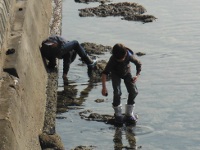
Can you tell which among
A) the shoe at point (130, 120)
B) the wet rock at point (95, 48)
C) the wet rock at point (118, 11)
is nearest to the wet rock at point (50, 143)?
the shoe at point (130, 120)

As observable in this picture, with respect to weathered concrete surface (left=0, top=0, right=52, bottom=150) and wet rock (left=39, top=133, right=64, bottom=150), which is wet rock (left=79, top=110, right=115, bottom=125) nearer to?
weathered concrete surface (left=0, top=0, right=52, bottom=150)

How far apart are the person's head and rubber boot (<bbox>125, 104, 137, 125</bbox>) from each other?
3.28 feet

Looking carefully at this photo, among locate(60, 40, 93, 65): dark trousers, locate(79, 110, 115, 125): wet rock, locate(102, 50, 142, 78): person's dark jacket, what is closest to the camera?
locate(102, 50, 142, 78): person's dark jacket

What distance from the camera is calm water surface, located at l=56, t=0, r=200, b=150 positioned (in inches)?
452

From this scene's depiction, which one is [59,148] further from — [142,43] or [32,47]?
[142,43]

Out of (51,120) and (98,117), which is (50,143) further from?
(98,117)

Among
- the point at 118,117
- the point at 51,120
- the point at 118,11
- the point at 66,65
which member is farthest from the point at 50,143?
the point at 118,11

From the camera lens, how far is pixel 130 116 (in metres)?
12.1

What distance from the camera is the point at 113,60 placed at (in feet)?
39.1

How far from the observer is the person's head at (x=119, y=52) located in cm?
1146

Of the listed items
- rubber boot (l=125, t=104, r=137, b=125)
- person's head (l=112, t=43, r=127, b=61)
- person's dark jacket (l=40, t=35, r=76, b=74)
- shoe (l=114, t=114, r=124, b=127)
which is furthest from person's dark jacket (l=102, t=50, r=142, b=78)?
person's dark jacket (l=40, t=35, r=76, b=74)

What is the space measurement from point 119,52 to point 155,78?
3350mm

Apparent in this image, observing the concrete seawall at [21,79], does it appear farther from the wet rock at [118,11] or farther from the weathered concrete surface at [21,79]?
the wet rock at [118,11]

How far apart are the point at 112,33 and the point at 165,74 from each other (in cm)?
419
